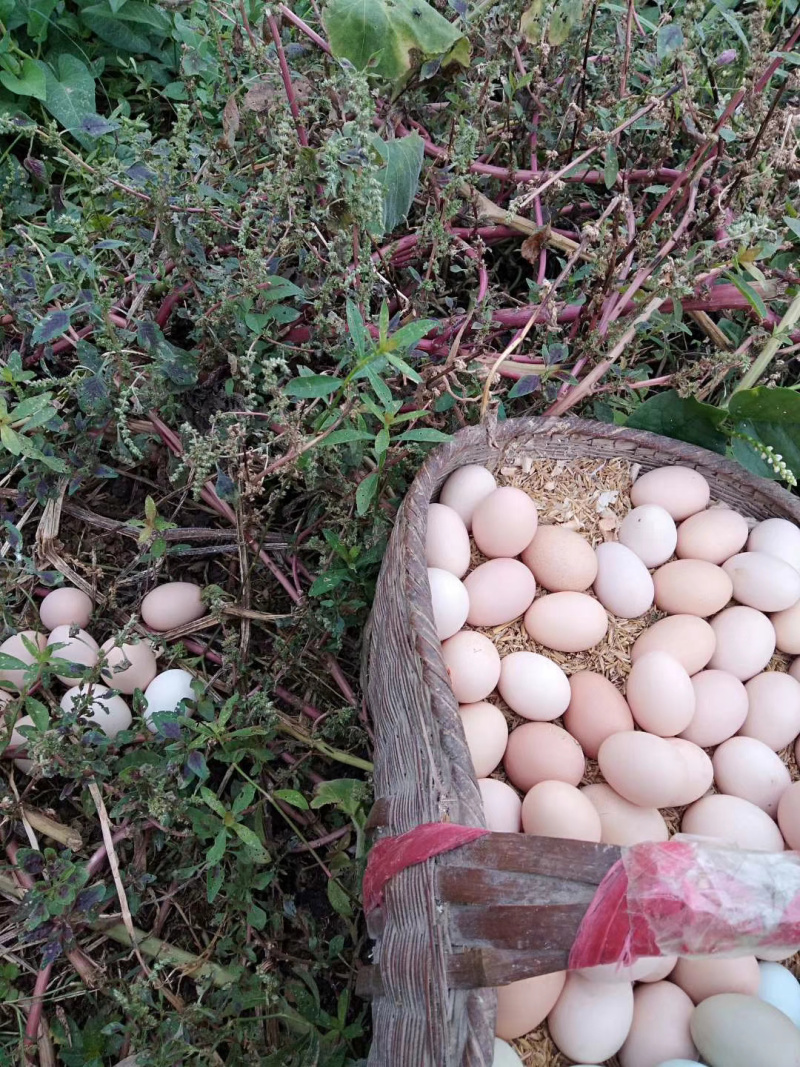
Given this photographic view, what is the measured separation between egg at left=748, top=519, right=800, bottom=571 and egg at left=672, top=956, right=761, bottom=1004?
57 cm

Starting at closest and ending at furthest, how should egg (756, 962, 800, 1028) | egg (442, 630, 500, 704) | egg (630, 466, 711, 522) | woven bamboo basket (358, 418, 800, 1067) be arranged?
woven bamboo basket (358, 418, 800, 1067) → egg (756, 962, 800, 1028) → egg (442, 630, 500, 704) → egg (630, 466, 711, 522)

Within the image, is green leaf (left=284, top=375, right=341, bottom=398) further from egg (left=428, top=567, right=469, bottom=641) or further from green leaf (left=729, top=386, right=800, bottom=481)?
green leaf (left=729, top=386, right=800, bottom=481)

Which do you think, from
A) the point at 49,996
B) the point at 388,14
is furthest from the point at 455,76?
the point at 49,996

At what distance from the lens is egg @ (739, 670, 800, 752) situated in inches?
45.9

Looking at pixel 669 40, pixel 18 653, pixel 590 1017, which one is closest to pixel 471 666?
pixel 590 1017

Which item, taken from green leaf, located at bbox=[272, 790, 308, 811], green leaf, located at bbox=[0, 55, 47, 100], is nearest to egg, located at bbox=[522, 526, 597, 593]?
green leaf, located at bbox=[272, 790, 308, 811]

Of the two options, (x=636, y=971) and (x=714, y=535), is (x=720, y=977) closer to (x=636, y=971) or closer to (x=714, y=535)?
(x=636, y=971)

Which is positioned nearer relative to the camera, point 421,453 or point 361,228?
point 361,228

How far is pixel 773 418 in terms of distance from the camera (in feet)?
4.24

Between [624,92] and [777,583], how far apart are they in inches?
32.4

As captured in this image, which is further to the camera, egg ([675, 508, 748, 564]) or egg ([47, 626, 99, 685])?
egg ([675, 508, 748, 564])

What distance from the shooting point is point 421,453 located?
1196mm

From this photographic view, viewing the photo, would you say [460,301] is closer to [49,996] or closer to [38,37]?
[38,37]

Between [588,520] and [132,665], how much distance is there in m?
0.72
